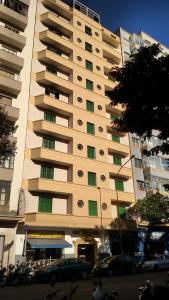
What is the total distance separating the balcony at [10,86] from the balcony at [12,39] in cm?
549

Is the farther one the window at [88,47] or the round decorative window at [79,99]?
the window at [88,47]

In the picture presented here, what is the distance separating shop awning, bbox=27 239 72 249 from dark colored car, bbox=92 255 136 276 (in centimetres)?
550

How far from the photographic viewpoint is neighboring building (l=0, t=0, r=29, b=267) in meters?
27.2

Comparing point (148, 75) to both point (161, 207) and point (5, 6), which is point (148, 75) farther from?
point (5, 6)

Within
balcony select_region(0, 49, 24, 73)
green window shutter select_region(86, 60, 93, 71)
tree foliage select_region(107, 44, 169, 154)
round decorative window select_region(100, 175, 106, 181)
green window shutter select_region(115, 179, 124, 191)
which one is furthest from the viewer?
green window shutter select_region(86, 60, 93, 71)

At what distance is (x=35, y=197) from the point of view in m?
30.8

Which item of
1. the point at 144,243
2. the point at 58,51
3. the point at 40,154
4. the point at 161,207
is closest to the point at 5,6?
the point at 58,51

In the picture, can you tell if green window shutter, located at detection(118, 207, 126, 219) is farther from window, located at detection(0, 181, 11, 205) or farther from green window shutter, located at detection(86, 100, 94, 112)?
window, located at detection(0, 181, 11, 205)

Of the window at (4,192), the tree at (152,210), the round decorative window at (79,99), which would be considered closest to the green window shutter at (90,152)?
the round decorative window at (79,99)

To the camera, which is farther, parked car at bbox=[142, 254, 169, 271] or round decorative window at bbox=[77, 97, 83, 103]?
round decorative window at bbox=[77, 97, 83, 103]

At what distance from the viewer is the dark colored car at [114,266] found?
24.6 meters

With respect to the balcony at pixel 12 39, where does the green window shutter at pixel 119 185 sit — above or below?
below

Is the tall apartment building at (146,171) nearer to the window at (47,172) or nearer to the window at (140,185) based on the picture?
the window at (140,185)

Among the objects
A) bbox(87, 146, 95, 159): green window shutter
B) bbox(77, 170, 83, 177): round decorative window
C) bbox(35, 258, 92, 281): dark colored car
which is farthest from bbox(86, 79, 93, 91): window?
bbox(35, 258, 92, 281): dark colored car
